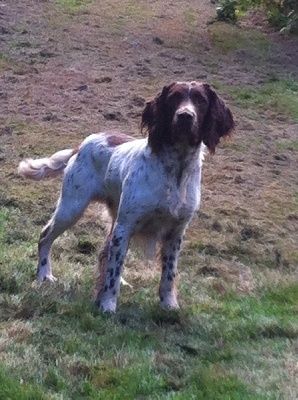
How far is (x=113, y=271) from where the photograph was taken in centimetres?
657

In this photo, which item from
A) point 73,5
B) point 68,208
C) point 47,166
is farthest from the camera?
point 73,5

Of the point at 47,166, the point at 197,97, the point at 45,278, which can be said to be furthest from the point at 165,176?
the point at 47,166

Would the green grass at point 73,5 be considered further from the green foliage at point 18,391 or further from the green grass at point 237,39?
the green foliage at point 18,391

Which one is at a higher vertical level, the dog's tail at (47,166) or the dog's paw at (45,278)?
the dog's tail at (47,166)

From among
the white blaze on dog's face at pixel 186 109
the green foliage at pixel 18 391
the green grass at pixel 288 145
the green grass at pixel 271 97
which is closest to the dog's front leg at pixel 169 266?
the white blaze on dog's face at pixel 186 109

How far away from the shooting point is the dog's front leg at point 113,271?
21.3 feet

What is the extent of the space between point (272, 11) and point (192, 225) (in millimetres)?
9680

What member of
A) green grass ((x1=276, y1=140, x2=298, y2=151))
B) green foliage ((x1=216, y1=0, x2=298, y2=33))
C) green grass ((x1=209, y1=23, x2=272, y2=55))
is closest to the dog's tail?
green grass ((x1=276, y1=140, x2=298, y2=151))

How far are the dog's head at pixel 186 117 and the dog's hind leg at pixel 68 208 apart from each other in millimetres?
851

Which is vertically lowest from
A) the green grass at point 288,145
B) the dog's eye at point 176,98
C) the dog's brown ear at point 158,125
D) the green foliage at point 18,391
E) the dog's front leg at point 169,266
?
the green grass at point 288,145

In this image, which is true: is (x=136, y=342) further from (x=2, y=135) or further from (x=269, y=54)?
(x=269, y=54)

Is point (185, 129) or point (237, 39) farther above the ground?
point (185, 129)

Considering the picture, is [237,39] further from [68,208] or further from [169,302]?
[169,302]

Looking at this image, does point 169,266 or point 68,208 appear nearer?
point 169,266
